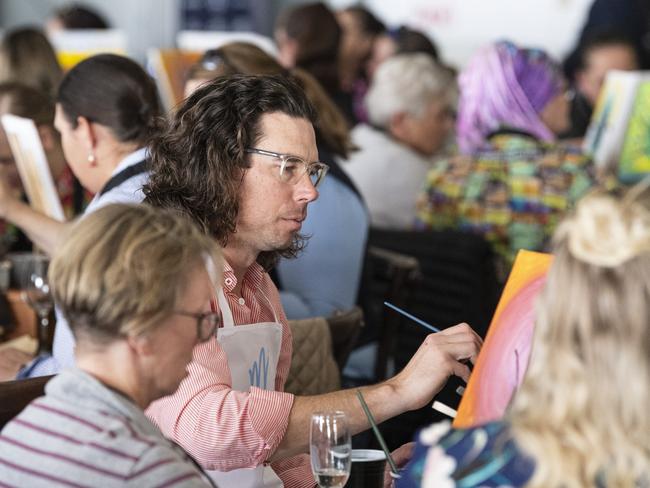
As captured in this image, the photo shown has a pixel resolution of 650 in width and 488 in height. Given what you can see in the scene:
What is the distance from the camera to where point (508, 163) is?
14.0 feet

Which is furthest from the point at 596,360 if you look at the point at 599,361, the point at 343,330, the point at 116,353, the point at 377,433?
the point at 343,330

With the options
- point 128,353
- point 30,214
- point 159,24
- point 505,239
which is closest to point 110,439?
point 128,353

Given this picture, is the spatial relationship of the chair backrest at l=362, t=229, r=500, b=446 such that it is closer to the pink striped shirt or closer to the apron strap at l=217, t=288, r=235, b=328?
the apron strap at l=217, t=288, r=235, b=328

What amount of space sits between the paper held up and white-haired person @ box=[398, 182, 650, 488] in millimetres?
2376

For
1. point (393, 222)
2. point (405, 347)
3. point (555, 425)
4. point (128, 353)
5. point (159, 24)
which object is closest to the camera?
point (555, 425)

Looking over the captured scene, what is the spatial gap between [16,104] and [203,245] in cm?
241

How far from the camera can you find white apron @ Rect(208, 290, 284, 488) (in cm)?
207

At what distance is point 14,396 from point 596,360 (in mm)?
1157

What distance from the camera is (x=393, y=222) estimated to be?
15.3 ft

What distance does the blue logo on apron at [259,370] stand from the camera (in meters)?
2.16

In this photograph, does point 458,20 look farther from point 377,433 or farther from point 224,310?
point 377,433

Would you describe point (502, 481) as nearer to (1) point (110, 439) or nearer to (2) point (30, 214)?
(1) point (110, 439)

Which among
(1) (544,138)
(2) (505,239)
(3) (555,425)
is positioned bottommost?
(2) (505,239)

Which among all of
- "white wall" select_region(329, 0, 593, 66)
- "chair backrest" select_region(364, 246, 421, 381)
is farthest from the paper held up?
"white wall" select_region(329, 0, 593, 66)
